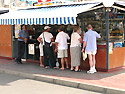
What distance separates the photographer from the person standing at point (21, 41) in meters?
11.2

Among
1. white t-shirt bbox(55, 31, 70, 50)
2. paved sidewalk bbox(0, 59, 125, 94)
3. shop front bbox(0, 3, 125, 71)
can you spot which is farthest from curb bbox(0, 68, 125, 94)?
shop front bbox(0, 3, 125, 71)

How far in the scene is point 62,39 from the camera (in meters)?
9.44

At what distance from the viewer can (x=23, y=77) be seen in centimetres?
891

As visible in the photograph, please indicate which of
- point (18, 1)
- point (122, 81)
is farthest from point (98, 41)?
point (18, 1)

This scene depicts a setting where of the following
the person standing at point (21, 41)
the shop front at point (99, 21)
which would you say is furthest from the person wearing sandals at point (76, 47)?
the person standing at point (21, 41)

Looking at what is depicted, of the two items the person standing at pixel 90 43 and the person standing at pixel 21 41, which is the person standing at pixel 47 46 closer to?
the person standing at pixel 21 41

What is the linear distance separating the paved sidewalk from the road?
0.86ft

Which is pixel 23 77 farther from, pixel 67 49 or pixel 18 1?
pixel 18 1

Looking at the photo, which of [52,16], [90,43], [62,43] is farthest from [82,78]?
[52,16]

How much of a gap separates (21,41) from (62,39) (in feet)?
8.81

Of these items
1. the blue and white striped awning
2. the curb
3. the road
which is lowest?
the road

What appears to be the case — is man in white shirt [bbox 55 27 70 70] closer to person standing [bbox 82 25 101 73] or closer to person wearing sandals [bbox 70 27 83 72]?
person wearing sandals [bbox 70 27 83 72]

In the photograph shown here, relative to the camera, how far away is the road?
22.1 feet

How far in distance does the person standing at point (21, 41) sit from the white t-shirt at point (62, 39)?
2.32 m
